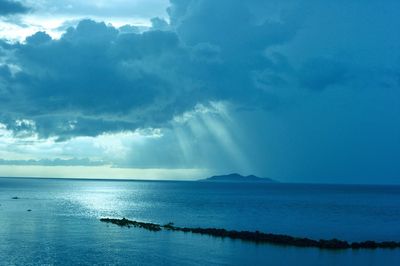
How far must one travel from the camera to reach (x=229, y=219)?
97.8 metres

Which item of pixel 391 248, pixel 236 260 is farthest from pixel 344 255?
pixel 236 260

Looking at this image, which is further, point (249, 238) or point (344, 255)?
point (249, 238)

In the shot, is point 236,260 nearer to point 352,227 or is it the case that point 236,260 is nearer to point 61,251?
point 61,251

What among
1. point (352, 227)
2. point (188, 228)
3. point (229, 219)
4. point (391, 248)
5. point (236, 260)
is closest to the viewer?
point (236, 260)

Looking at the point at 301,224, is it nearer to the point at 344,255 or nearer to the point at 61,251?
the point at 344,255

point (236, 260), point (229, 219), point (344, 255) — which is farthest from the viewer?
point (229, 219)

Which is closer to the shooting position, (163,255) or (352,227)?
(163,255)

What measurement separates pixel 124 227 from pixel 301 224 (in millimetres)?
34636

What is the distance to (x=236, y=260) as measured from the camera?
174 feet

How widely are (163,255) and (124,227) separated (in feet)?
88.0

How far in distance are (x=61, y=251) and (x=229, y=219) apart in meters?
47.1

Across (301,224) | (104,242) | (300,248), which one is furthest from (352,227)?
(104,242)

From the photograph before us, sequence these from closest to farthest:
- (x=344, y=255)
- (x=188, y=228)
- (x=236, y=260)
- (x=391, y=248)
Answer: (x=236, y=260), (x=344, y=255), (x=391, y=248), (x=188, y=228)

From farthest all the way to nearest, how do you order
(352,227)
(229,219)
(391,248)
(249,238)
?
(229,219) < (352,227) < (249,238) < (391,248)
